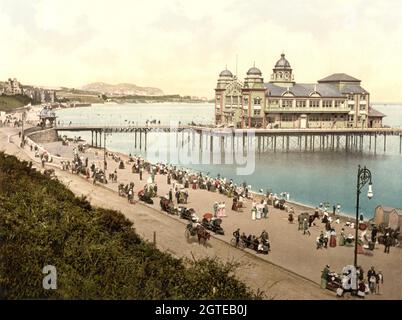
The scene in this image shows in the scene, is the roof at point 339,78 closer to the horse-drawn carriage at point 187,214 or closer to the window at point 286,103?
the window at point 286,103

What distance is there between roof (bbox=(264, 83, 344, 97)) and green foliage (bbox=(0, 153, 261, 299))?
50.7 meters

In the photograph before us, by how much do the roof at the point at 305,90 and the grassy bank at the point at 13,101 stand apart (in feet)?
140

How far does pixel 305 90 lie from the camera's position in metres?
66.9

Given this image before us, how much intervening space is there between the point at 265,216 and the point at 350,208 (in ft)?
36.3

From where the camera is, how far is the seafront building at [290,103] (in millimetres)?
65438

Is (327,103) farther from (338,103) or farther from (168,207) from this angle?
(168,207)

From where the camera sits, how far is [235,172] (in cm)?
5131

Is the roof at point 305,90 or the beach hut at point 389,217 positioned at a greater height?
the roof at point 305,90

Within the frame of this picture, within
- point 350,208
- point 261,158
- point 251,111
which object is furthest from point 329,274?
point 251,111

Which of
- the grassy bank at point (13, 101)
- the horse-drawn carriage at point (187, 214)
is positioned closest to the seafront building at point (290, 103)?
the grassy bank at point (13, 101)

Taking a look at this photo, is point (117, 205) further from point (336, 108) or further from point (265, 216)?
point (336, 108)

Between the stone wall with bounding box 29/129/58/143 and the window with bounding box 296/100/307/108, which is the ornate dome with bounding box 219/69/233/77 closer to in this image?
the window with bounding box 296/100/307/108

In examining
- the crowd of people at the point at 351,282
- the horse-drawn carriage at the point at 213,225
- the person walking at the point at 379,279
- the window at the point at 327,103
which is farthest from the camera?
the window at the point at 327,103

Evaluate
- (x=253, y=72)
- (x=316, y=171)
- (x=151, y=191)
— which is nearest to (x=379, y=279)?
(x=151, y=191)
